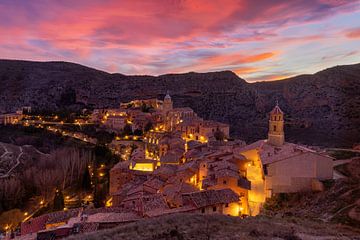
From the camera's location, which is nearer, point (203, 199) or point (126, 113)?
point (203, 199)

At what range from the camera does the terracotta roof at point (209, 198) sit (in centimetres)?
1766

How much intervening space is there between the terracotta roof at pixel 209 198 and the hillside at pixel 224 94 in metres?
22.6

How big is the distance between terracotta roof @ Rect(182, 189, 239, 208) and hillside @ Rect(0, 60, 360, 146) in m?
22.6

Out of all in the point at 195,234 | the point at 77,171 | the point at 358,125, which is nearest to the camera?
the point at 195,234

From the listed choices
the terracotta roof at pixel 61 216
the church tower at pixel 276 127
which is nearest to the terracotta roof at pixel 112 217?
the terracotta roof at pixel 61 216

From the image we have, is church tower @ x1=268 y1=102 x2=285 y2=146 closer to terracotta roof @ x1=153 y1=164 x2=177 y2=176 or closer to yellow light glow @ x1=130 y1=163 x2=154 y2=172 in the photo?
terracotta roof @ x1=153 y1=164 x2=177 y2=176

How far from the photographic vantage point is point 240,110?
224ft

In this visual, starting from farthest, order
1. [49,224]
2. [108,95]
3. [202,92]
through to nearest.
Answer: [108,95] < [202,92] < [49,224]

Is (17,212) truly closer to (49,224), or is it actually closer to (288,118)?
(49,224)

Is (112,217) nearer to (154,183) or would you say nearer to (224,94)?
(154,183)

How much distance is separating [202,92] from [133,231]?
229ft

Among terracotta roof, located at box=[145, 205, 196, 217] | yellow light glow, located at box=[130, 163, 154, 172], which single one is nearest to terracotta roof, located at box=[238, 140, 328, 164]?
terracotta roof, located at box=[145, 205, 196, 217]

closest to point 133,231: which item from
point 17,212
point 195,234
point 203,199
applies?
point 195,234

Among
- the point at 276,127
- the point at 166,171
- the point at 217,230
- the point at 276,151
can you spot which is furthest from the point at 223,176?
the point at 217,230
